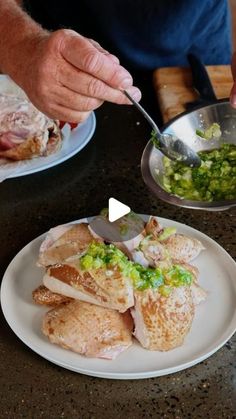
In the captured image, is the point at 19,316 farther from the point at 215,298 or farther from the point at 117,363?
the point at 215,298

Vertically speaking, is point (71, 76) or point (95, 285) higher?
point (71, 76)

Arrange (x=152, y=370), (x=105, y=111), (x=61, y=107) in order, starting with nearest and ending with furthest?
(x=152, y=370)
(x=61, y=107)
(x=105, y=111)

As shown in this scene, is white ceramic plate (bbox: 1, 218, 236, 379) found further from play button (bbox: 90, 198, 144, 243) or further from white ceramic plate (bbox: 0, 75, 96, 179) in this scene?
white ceramic plate (bbox: 0, 75, 96, 179)

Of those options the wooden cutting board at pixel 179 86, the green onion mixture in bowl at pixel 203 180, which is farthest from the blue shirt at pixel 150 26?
the green onion mixture in bowl at pixel 203 180

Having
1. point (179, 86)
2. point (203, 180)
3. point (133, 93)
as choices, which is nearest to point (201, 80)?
point (179, 86)

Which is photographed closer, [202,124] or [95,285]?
[95,285]

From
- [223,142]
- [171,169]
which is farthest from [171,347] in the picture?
[223,142]

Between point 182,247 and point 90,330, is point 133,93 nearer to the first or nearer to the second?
point 182,247
